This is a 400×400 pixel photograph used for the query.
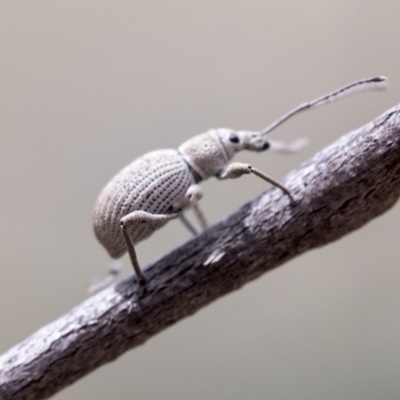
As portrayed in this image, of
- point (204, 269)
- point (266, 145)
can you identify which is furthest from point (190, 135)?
point (204, 269)

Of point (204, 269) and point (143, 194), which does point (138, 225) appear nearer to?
point (143, 194)

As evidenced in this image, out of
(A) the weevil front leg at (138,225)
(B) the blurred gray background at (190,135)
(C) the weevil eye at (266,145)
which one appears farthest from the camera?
(B) the blurred gray background at (190,135)

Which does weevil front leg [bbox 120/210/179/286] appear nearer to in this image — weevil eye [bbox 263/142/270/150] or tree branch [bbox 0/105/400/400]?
tree branch [bbox 0/105/400/400]

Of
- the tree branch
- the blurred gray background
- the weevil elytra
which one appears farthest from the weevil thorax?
the blurred gray background

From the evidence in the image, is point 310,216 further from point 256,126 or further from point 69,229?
point 69,229

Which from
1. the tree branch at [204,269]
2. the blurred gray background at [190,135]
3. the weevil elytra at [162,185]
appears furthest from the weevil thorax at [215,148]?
the blurred gray background at [190,135]

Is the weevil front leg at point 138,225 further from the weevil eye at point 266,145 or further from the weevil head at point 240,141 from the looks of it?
the weevil eye at point 266,145

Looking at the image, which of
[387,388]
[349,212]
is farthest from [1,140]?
[387,388]
